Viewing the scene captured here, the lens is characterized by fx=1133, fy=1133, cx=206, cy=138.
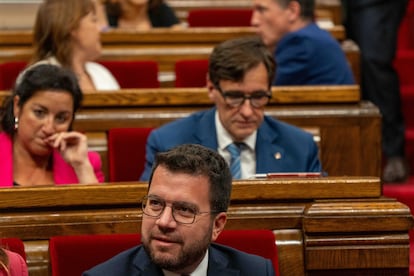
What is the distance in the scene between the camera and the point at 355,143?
2.67 meters

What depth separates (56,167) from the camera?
2.37 metres

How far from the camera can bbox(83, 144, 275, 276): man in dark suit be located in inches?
60.4

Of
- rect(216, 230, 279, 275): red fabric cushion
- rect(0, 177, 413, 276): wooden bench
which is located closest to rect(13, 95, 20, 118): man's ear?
rect(0, 177, 413, 276): wooden bench

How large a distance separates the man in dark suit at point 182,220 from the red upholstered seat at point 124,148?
0.93m

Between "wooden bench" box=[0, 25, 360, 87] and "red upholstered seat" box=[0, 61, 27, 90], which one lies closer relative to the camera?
"red upholstered seat" box=[0, 61, 27, 90]

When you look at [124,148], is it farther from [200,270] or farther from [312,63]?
[200,270]

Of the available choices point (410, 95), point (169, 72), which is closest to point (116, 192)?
point (169, 72)

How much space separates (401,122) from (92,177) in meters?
1.38

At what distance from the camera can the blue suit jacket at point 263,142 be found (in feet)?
7.69

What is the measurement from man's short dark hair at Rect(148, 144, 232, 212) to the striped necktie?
689mm

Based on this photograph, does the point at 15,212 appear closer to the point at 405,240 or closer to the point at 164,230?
the point at 164,230

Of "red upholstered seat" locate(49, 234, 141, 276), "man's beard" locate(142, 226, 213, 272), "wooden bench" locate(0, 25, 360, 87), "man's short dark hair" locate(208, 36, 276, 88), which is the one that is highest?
"man's short dark hair" locate(208, 36, 276, 88)

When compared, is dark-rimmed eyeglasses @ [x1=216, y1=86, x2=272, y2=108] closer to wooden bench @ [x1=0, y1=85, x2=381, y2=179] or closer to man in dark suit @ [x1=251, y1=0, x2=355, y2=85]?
wooden bench @ [x1=0, y1=85, x2=381, y2=179]

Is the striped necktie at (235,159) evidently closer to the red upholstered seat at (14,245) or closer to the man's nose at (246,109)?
the man's nose at (246,109)
